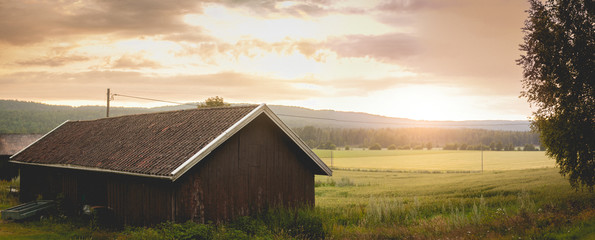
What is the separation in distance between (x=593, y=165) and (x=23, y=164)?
101 feet

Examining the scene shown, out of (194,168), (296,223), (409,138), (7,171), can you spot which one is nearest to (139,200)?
(194,168)

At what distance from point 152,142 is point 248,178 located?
4398 mm

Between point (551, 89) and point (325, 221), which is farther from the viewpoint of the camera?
point (551, 89)

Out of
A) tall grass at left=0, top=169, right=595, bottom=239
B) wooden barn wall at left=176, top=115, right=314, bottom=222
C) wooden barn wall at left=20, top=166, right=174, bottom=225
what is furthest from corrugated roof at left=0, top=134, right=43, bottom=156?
wooden barn wall at left=176, top=115, right=314, bottom=222

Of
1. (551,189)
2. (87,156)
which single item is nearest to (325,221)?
(87,156)

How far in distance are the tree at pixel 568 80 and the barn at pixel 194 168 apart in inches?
488

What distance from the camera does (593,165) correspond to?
20734mm

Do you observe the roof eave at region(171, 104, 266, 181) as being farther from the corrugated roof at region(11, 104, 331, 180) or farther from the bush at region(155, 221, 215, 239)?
the bush at region(155, 221, 215, 239)

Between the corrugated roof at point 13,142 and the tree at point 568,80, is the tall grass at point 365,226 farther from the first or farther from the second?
the corrugated roof at point 13,142

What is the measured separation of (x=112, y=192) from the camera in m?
17.5

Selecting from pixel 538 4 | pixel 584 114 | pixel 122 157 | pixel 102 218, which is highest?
pixel 538 4

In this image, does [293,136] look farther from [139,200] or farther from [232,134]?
[139,200]

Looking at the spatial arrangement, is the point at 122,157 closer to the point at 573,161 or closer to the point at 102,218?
the point at 102,218

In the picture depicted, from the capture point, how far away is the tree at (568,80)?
21.0 meters
